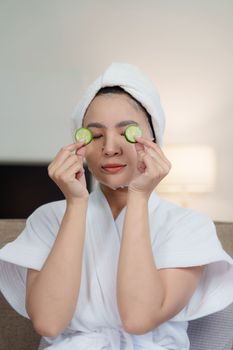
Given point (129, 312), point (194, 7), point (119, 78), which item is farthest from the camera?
point (194, 7)

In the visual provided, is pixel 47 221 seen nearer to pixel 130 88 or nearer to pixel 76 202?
pixel 76 202

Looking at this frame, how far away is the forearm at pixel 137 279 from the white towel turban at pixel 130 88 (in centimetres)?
26

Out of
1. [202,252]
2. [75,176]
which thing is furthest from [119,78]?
[202,252]

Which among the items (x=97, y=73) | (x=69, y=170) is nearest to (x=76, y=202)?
(x=69, y=170)

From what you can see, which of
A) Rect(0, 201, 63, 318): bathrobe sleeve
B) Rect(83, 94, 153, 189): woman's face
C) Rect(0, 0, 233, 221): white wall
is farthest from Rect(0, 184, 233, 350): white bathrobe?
Rect(0, 0, 233, 221): white wall

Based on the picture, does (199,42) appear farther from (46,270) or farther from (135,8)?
(46,270)

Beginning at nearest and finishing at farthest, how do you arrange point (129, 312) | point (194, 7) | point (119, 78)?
point (129, 312)
point (119, 78)
point (194, 7)

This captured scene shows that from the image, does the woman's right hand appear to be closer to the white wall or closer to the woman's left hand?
the woman's left hand

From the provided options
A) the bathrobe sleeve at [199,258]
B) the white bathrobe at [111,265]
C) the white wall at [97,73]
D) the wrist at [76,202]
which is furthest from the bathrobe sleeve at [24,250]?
the white wall at [97,73]

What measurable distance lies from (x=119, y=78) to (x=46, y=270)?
44 centimetres

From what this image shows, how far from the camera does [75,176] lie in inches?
46.3

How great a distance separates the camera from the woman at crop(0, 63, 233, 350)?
110 cm

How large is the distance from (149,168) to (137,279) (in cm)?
22

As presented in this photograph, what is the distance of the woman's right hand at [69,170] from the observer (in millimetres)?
1132
